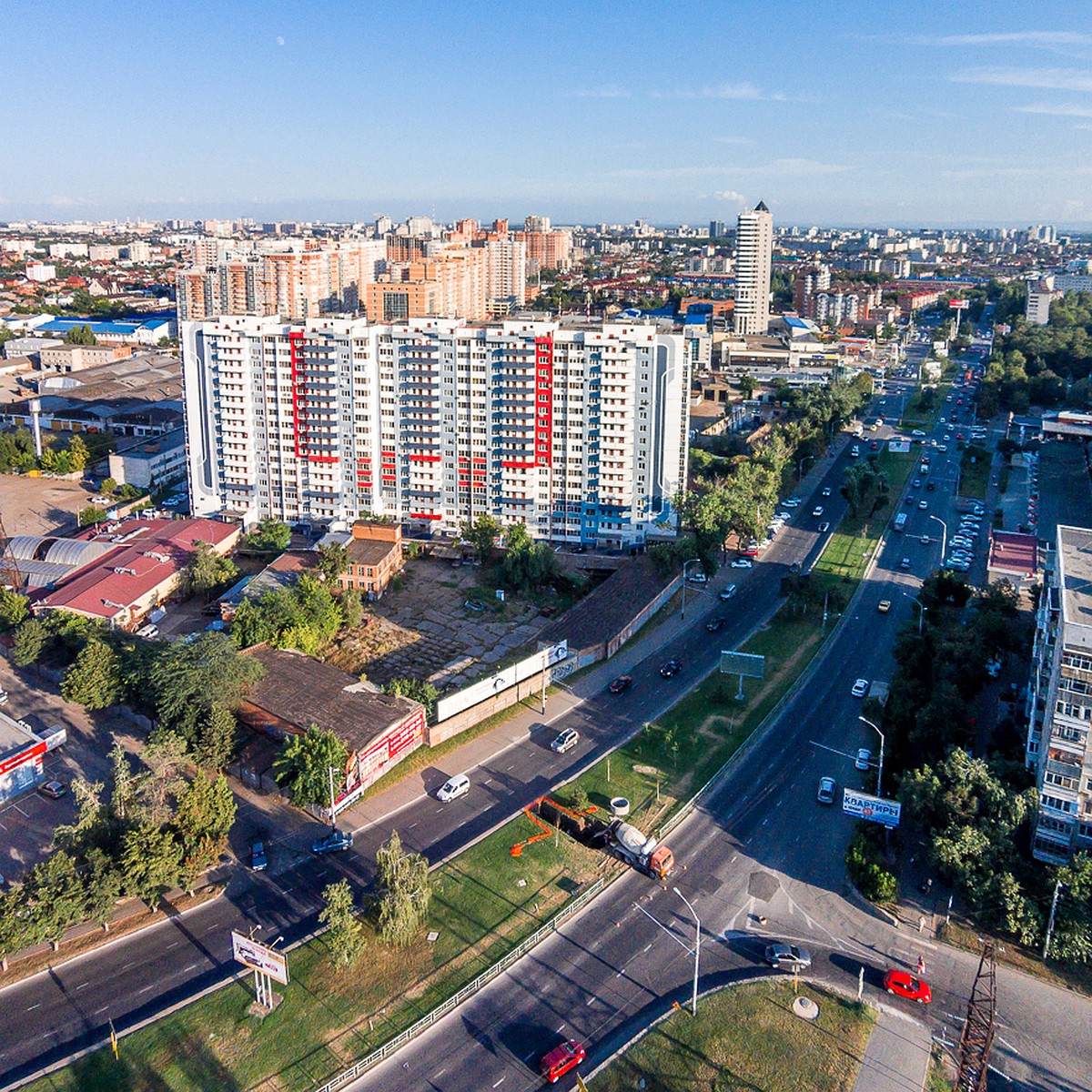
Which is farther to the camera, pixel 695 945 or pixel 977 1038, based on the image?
pixel 695 945

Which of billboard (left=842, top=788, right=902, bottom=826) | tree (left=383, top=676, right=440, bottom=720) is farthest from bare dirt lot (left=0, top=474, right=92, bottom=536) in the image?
billboard (left=842, top=788, right=902, bottom=826)

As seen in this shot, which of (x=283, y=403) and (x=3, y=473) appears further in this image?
(x=3, y=473)

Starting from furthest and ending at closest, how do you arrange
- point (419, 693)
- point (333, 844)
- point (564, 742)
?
point (419, 693) < point (564, 742) < point (333, 844)

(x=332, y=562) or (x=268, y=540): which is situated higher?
(x=332, y=562)

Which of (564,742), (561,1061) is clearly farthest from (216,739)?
(561,1061)

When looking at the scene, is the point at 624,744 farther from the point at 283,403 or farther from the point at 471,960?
the point at 283,403

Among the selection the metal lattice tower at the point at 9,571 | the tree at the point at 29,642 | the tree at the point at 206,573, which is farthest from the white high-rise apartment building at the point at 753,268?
the tree at the point at 29,642

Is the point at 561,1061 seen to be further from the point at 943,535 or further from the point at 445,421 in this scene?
the point at 943,535

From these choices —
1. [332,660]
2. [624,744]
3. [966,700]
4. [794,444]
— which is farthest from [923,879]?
[794,444]
